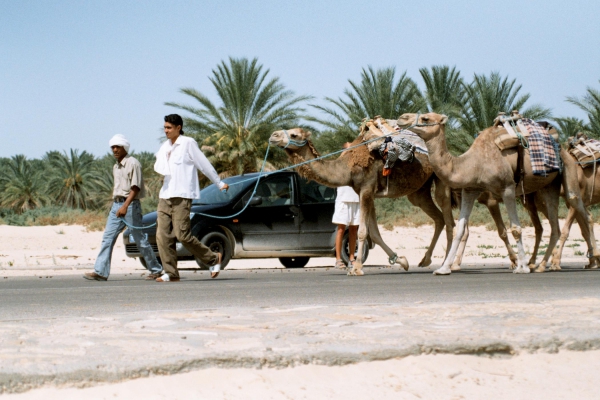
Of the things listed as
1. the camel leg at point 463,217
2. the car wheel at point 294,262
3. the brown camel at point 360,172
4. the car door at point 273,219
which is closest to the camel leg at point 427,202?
the brown camel at point 360,172

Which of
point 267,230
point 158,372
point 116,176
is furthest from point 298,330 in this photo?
point 267,230

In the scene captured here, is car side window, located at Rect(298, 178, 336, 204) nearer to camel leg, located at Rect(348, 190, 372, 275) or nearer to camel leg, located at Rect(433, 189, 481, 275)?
camel leg, located at Rect(348, 190, 372, 275)

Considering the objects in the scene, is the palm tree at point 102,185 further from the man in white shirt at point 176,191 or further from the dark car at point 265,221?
the man in white shirt at point 176,191

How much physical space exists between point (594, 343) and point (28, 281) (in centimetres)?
951

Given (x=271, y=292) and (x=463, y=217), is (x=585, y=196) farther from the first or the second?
(x=271, y=292)

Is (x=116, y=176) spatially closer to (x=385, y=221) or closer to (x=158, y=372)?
(x=158, y=372)

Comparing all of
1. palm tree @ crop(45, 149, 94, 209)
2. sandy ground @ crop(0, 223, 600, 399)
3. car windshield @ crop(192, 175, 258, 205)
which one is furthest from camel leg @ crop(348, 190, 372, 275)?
palm tree @ crop(45, 149, 94, 209)

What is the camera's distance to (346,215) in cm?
1638

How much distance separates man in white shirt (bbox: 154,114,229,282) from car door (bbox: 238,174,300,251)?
459 cm

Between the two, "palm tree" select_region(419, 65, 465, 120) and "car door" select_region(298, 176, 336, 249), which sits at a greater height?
"palm tree" select_region(419, 65, 465, 120)

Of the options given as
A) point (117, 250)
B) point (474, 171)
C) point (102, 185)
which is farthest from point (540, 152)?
point (102, 185)

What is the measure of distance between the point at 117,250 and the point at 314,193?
10791 mm

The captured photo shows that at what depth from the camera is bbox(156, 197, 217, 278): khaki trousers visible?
12.0 meters

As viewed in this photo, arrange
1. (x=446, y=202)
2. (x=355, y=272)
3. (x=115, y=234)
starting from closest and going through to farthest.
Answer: (x=115, y=234) → (x=355, y=272) → (x=446, y=202)
